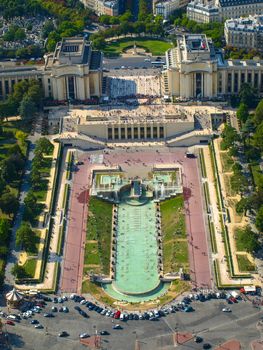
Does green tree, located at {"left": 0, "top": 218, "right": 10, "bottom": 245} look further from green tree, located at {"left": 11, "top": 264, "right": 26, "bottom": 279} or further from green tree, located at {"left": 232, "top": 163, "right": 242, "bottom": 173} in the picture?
green tree, located at {"left": 232, "top": 163, "right": 242, "bottom": 173}

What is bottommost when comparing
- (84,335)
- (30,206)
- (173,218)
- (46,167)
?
(84,335)

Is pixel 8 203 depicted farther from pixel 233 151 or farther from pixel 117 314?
pixel 233 151

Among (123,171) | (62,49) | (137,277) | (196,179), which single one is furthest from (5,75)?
(137,277)

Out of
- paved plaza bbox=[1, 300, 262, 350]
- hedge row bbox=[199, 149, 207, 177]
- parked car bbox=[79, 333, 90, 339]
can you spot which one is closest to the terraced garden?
paved plaza bbox=[1, 300, 262, 350]

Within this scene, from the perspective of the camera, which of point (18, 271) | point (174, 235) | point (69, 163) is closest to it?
point (18, 271)

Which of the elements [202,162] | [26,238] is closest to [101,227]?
[26,238]

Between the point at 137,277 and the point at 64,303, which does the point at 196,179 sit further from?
the point at 64,303

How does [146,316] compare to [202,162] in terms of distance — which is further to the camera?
[202,162]

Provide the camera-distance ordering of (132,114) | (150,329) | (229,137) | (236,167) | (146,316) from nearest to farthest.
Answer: (150,329)
(146,316)
(236,167)
(229,137)
(132,114)
